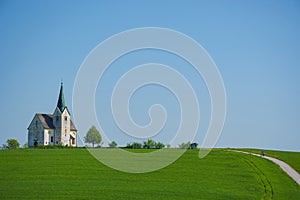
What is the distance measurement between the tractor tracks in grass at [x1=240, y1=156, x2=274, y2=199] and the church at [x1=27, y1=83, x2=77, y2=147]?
49004mm

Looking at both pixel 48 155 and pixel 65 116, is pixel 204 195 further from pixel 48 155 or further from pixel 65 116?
pixel 65 116

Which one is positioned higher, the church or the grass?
the church

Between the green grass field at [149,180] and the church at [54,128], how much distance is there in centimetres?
3822

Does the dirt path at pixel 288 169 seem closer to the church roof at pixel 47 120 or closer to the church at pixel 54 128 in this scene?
the church at pixel 54 128

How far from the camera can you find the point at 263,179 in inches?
1517

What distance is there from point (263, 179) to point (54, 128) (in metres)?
57.2

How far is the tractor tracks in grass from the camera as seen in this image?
34331 mm

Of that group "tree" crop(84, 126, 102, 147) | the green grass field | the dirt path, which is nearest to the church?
"tree" crop(84, 126, 102, 147)

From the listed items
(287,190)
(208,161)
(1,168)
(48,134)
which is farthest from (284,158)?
(48,134)

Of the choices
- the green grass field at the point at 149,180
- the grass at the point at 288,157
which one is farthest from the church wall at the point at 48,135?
the grass at the point at 288,157

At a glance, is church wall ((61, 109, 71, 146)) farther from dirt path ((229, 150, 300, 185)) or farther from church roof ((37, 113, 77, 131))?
dirt path ((229, 150, 300, 185))

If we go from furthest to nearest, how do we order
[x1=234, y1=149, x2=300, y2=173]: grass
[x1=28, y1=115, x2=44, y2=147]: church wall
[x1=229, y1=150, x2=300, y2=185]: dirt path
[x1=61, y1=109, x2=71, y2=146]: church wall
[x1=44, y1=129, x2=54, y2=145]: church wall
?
[x1=61, y1=109, x2=71, y2=146]: church wall, [x1=44, y1=129, x2=54, y2=145]: church wall, [x1=28, y1=115, x2=44, y2=147]: church wall, [x1=234, y1=149, x2=300, y2=173]: grass, [x1=229, y1=150, x2=300, y2=185]: dirt path

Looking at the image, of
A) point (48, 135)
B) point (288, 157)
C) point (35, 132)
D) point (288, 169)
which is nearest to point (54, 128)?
point (48, 135)

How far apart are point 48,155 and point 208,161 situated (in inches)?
684
